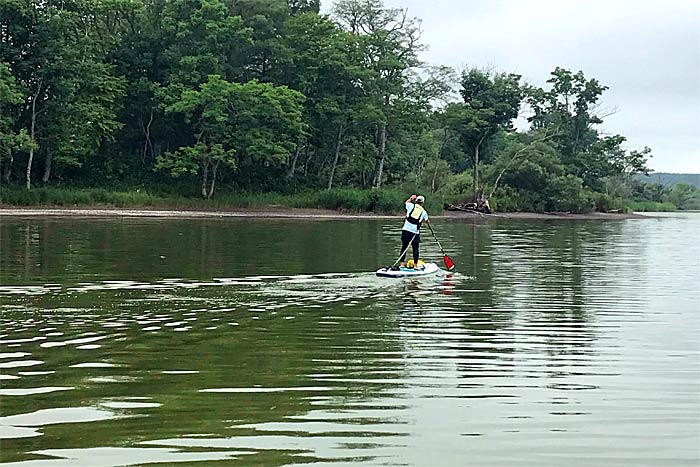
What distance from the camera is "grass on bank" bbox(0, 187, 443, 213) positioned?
1864 inches

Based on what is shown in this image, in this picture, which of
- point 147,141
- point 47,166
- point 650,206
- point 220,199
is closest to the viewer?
point 47,166

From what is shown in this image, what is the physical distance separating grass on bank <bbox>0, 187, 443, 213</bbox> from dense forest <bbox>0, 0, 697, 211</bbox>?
2.32 ft

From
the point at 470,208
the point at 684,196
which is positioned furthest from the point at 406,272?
the point at 684,196

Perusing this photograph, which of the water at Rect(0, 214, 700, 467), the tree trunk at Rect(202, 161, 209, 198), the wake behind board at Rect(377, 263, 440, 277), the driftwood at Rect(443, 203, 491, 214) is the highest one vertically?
the tree trunk at Rect(202, 161, 209, 198)

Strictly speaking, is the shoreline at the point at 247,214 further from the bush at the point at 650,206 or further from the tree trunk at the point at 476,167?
the bush at the point at 650,206

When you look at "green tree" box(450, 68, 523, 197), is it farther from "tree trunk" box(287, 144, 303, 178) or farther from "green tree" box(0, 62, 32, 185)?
"green tree" box(0, 62, 32, 185)

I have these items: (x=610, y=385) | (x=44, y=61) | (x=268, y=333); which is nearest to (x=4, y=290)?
(x=268, y=333)

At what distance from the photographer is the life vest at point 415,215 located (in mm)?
17719

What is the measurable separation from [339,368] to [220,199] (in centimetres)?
4682

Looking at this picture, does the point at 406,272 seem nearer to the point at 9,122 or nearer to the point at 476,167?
the point at 9,122

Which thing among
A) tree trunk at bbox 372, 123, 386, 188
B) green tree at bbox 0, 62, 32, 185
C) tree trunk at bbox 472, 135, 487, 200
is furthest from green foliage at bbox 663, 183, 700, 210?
green tree at bbox 0, 62, 32, 185

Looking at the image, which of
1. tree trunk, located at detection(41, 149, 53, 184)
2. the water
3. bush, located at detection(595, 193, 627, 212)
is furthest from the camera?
bush, located at detection(595, 193, 627, 212)

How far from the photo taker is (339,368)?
8.16 m

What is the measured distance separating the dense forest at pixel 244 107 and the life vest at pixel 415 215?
33.6 meters
